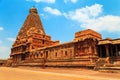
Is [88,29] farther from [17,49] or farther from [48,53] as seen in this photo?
[17,49]

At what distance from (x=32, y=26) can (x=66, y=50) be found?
25.2m

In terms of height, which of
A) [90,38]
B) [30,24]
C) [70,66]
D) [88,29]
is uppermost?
[30,24]

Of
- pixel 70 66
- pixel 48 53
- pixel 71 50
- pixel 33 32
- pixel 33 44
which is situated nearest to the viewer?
pixel 70 66

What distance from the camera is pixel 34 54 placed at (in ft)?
147

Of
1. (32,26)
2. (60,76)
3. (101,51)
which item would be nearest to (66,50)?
(101,51)

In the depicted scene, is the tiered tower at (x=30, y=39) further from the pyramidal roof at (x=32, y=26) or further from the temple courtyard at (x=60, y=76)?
the temple courtyard at (x=60, y=76)

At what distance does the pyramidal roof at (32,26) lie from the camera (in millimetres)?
54737

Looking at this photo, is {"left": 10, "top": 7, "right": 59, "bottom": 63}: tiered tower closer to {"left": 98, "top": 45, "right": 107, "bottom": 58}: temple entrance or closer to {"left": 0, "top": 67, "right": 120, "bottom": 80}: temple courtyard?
{"left": 98, "top": 45, "right": 107, "bottom": 58}: temple entrance

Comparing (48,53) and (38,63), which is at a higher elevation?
(48,53)

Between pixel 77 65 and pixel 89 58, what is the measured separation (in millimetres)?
2642

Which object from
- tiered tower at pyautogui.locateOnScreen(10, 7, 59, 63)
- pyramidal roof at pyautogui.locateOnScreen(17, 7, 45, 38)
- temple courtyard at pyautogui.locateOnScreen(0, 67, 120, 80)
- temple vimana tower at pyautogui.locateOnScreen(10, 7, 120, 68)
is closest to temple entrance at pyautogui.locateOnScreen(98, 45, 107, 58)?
temple vimana tower at pyautogui.locateOnScreen(10, 7, 120, 68)

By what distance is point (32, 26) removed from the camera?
183 feet

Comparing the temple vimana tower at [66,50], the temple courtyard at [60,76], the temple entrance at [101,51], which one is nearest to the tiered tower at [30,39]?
the temple vimana tower at [66,50]

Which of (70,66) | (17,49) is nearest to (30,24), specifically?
(17,49)
